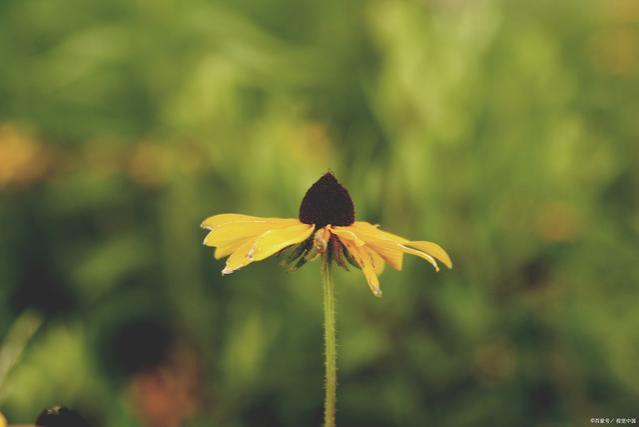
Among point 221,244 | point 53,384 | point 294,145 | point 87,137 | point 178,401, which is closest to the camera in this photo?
point 221,244

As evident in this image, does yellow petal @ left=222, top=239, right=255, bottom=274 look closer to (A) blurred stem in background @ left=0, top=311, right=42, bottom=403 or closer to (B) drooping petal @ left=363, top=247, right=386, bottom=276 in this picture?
(B) drooping petal @ left=363, top=247, right=386, bottom=276

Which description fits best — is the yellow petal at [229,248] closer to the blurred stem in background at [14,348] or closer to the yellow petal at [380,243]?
the yellow petal at [380,243]

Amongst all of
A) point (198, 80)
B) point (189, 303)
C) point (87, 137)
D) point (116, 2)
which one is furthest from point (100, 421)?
point (116, 2)

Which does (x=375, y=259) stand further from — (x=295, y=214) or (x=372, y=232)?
(x=295, y=214)

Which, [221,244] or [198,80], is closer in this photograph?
[221,244]

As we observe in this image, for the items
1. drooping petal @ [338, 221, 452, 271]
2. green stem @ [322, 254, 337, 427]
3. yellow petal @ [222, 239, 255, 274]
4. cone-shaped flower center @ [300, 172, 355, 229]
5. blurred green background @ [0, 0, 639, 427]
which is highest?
blurred green background @ [0, 0, 639, 427]

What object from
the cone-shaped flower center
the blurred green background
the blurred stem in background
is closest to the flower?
the cone-shaped flower center

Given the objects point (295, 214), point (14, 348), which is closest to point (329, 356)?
point (14, 348)

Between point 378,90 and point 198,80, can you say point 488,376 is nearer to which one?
point 378,90
